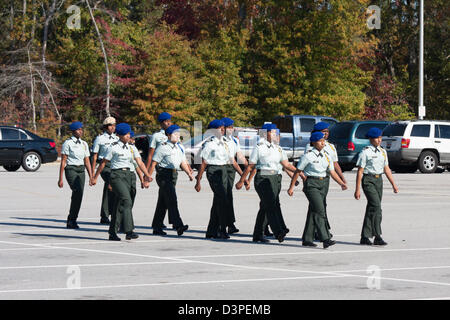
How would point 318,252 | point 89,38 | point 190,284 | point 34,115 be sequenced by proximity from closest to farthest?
1. point 190,284
2. point 318,252
3. point 34,115
4. point 89,38

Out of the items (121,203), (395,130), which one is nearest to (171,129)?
(121,203)

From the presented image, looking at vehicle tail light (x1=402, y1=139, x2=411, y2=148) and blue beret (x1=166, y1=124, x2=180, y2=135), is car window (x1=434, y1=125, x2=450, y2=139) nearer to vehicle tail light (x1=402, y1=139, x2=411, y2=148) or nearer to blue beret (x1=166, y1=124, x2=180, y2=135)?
vehicle tail light (x1=402, y1=139, x2=411, y2=148)

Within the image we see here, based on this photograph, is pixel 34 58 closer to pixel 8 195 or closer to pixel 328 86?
pixel 328 86

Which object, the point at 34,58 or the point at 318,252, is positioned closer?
the point at 318,252

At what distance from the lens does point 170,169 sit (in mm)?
14484

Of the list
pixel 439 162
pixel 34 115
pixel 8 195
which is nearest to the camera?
pixel 8 195

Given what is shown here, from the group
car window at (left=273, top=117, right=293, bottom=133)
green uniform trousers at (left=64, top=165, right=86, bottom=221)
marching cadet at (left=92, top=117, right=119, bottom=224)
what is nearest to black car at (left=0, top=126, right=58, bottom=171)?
car window at (left=273, top=117, right=293, bottom=133)

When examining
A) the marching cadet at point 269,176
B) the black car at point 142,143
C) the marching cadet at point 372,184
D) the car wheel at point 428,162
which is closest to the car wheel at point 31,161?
the black car at point 142,143

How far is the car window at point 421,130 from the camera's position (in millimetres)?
33125

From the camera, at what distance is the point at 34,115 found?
1982 inches

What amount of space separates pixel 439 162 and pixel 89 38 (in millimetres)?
26329

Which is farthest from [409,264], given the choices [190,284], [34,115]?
[34,115]

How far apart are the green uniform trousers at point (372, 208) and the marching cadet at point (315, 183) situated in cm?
57

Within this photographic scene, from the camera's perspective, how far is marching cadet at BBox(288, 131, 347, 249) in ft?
41.9
